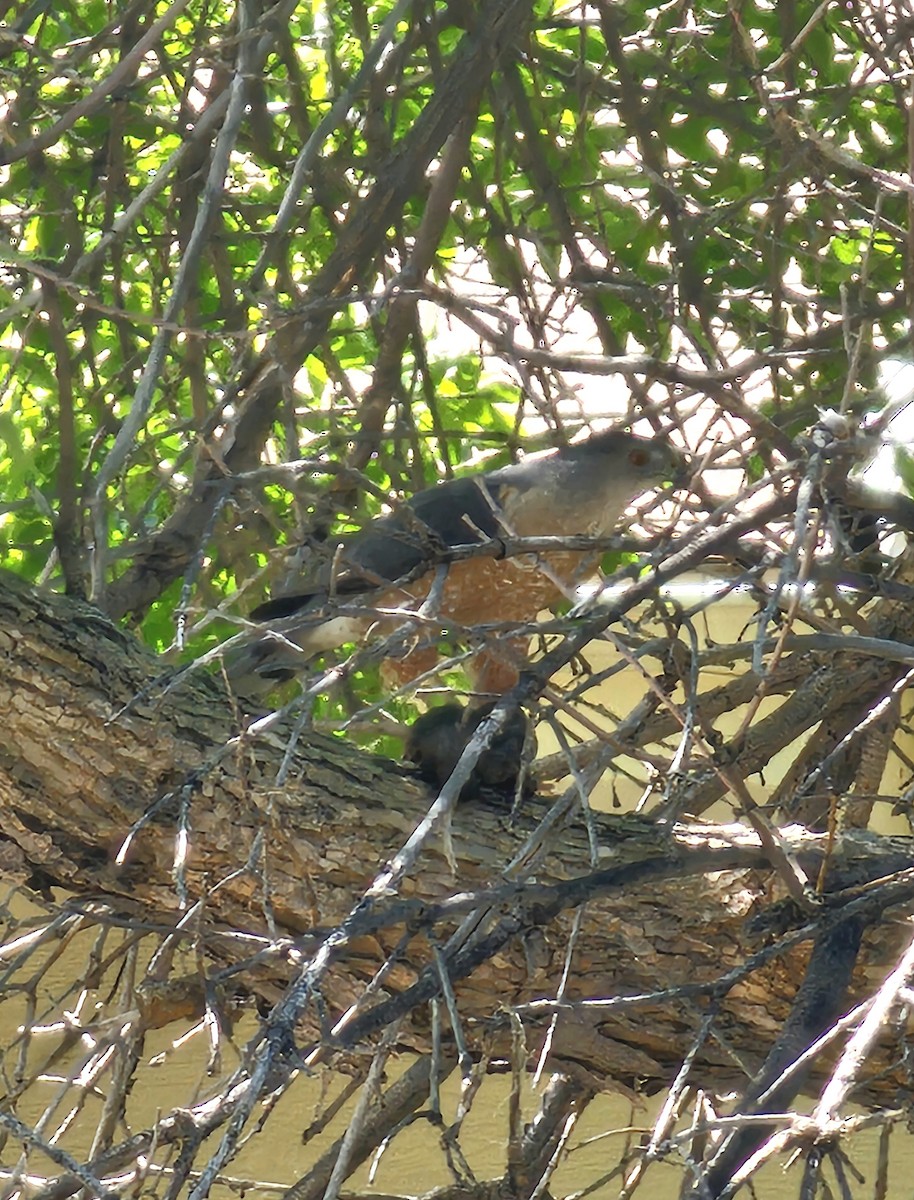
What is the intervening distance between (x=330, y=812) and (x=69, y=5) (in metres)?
2.30

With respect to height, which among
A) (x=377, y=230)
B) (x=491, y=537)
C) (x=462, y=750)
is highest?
(x=377, y=230)

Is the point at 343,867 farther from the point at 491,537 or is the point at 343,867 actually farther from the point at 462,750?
the point at 491,537

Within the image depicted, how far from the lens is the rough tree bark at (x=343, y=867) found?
97.6 inches

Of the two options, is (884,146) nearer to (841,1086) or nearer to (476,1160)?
(841,1086)

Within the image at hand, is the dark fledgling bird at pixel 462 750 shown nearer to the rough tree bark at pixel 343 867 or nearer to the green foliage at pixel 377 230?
the rough tree bark at pixel 343 867

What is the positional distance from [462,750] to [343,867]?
0.32 meters

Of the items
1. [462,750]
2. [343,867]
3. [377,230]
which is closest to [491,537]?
[377,230]

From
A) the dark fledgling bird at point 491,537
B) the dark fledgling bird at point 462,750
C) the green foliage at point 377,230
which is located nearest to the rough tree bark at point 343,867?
the dark fledgling bird at point 462,750

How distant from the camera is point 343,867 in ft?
8.54

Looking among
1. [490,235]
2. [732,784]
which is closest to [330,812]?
[732,784]

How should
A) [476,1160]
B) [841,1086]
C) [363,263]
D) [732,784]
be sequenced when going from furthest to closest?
[476,1160] < [363,263] < [732,784] < [841,1086]

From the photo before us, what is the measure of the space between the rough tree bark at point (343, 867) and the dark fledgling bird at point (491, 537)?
80cm

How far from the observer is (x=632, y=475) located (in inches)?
160

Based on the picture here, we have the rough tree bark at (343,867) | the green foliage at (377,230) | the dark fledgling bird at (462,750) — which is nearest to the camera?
the rough tree bark at (343,867)
